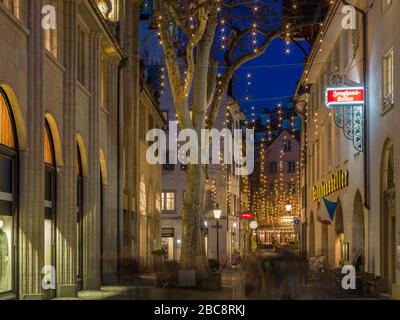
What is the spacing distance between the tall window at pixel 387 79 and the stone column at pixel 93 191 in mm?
9346

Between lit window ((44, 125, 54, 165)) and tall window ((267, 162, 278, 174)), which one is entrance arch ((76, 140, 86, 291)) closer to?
lit window ((44, 125, 54, 165))

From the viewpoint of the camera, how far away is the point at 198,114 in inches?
1070

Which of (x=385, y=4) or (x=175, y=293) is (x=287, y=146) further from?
(x=385, y=4)

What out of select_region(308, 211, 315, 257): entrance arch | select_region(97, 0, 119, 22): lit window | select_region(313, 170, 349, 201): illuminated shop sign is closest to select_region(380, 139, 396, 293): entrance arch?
select_region(313, 170, 349, 201): illuminated shop sign

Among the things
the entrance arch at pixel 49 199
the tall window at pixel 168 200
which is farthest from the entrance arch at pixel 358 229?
the tall window at pixel 168 200

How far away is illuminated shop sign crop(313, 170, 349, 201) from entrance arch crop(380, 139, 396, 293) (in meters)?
7.11

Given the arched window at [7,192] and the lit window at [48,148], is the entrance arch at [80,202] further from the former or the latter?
the arched window at [7,192]

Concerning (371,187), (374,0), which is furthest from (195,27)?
(371,187)

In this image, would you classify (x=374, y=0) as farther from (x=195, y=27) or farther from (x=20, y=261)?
(x=20, y=261)

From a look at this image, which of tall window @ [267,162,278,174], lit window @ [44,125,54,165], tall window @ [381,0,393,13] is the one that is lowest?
lit window @ [44,125,54,165]

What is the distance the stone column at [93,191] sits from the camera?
86.4 feet

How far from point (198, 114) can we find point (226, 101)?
40462mm

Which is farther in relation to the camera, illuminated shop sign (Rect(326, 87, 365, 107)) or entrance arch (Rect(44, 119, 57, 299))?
illuminated shop sign (Rect(326, 87, 365, 107))

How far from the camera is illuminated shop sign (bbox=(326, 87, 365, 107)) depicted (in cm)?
2623
